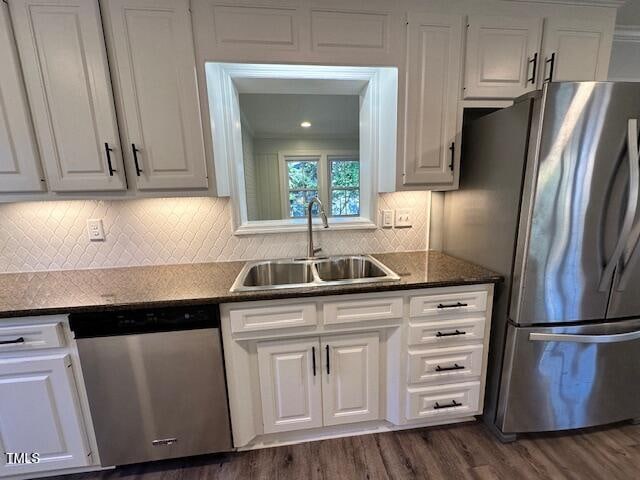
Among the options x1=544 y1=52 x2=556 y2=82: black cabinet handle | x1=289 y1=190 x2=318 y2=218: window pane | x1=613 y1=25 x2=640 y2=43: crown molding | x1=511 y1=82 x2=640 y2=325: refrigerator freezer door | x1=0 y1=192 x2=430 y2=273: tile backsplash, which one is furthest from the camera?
x1=289 y1=190 x2=318 y2=218: window pane

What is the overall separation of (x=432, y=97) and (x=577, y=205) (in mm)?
849

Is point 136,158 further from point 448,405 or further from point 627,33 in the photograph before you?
point 627,33

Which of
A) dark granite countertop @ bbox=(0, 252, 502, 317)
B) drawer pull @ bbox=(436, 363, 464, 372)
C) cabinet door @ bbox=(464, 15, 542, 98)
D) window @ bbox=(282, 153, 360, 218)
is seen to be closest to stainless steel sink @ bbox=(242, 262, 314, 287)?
dark granite countertop @ bbox=(0, 252, 502, 317)

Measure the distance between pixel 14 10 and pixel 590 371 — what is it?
3.16m

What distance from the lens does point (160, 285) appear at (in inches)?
53.7

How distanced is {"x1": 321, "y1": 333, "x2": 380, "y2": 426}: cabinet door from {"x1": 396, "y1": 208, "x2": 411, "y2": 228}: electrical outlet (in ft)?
2.71

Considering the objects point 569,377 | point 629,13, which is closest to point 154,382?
point 569,377

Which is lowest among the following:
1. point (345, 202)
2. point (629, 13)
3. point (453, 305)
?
point (453, 305)

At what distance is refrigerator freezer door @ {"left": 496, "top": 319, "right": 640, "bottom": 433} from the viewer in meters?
1.32

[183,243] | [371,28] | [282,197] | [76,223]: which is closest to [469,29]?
[371,28]

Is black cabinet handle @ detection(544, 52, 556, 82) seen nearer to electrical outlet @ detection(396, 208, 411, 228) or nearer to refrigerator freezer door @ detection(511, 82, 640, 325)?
refrigerator freezer door @ detection(511, 82, 640, 325)

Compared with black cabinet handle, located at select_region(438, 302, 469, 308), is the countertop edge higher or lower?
higher

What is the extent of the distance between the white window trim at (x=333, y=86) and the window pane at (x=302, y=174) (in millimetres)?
266

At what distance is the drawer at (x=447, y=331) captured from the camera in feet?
4.56
